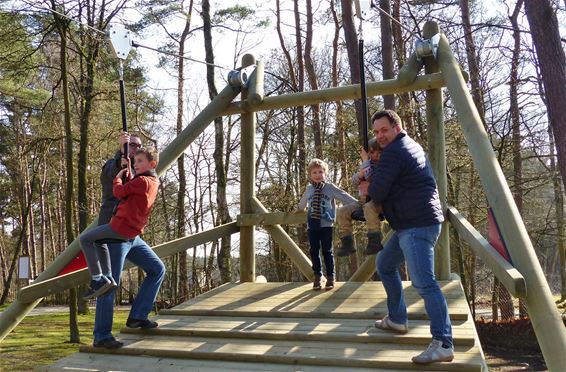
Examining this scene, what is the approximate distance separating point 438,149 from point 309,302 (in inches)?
72.4

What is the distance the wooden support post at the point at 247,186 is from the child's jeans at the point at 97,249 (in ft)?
7.42

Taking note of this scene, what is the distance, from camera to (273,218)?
18.5 ft

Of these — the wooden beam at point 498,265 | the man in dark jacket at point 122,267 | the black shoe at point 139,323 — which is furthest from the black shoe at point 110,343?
the wooden beam at point 498,265

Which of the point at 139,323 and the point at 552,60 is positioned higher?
the point at 552,60

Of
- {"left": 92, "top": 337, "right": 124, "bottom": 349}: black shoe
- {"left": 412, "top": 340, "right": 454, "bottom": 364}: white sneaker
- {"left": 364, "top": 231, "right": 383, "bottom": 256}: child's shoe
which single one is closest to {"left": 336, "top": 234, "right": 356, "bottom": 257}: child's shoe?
{"left": 364, "top": 231, "right": 383, "bottom": 256}: child's shoe

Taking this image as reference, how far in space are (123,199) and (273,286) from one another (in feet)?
6.90

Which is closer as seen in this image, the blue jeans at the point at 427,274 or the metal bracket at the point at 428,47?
the blue jeans at the point at 427,274

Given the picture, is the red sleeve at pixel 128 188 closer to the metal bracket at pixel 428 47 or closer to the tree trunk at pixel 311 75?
the metal bracket at pixel 428 47

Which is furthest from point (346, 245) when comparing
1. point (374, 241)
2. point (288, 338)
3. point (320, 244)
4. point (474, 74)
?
point (474, 74)

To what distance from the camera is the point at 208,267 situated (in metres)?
20.4

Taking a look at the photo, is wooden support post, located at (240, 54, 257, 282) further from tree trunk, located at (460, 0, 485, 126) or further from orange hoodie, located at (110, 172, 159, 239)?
tree trunk, located at (460, 0, 485, 126)

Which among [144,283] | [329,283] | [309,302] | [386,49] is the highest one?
[386,49]

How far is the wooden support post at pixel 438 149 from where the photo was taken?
480cm

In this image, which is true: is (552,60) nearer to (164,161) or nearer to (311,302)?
(311,302)
